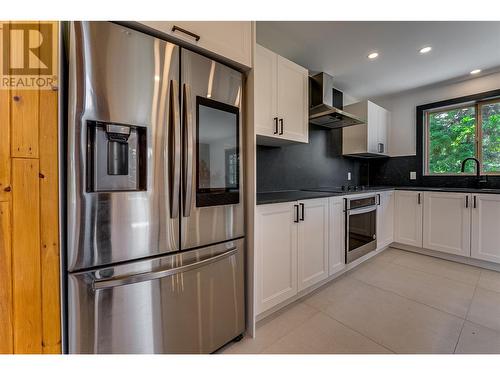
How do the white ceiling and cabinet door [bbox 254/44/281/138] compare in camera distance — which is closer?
cabinet door [bbox 254/44/281/138]

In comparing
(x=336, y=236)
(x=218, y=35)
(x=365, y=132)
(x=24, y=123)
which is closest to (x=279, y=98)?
(x=218, y=35)

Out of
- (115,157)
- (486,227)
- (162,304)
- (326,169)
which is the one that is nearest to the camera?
(115,157)

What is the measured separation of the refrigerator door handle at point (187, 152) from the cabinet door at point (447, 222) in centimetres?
320

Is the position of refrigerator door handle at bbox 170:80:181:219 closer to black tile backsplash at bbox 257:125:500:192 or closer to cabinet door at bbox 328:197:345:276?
black tile backsplash at bbox 257:125:500:192

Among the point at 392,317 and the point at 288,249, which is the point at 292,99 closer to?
the point at 288,249

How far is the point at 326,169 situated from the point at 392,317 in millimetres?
1918

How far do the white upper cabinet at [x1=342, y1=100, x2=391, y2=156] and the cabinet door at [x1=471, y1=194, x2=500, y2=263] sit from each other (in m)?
1.30

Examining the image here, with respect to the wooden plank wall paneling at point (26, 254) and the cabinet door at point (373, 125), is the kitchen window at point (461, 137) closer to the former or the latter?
the cabinet door at point (373, 125)

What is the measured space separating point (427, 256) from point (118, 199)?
146 inches

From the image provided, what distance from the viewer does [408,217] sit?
3.06 metres

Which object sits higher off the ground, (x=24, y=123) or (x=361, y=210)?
(x=24, y=123)

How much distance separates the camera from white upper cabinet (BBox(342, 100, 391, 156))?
3.10 m

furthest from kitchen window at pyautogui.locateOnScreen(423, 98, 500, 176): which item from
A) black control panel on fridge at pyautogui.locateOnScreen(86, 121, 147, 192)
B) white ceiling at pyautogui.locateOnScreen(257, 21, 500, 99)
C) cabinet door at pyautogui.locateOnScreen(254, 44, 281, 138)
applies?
black control panel on fridge at pyautogui.locateOnScreen(86, 121, 147, 192)

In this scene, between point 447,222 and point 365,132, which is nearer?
point 447,222
